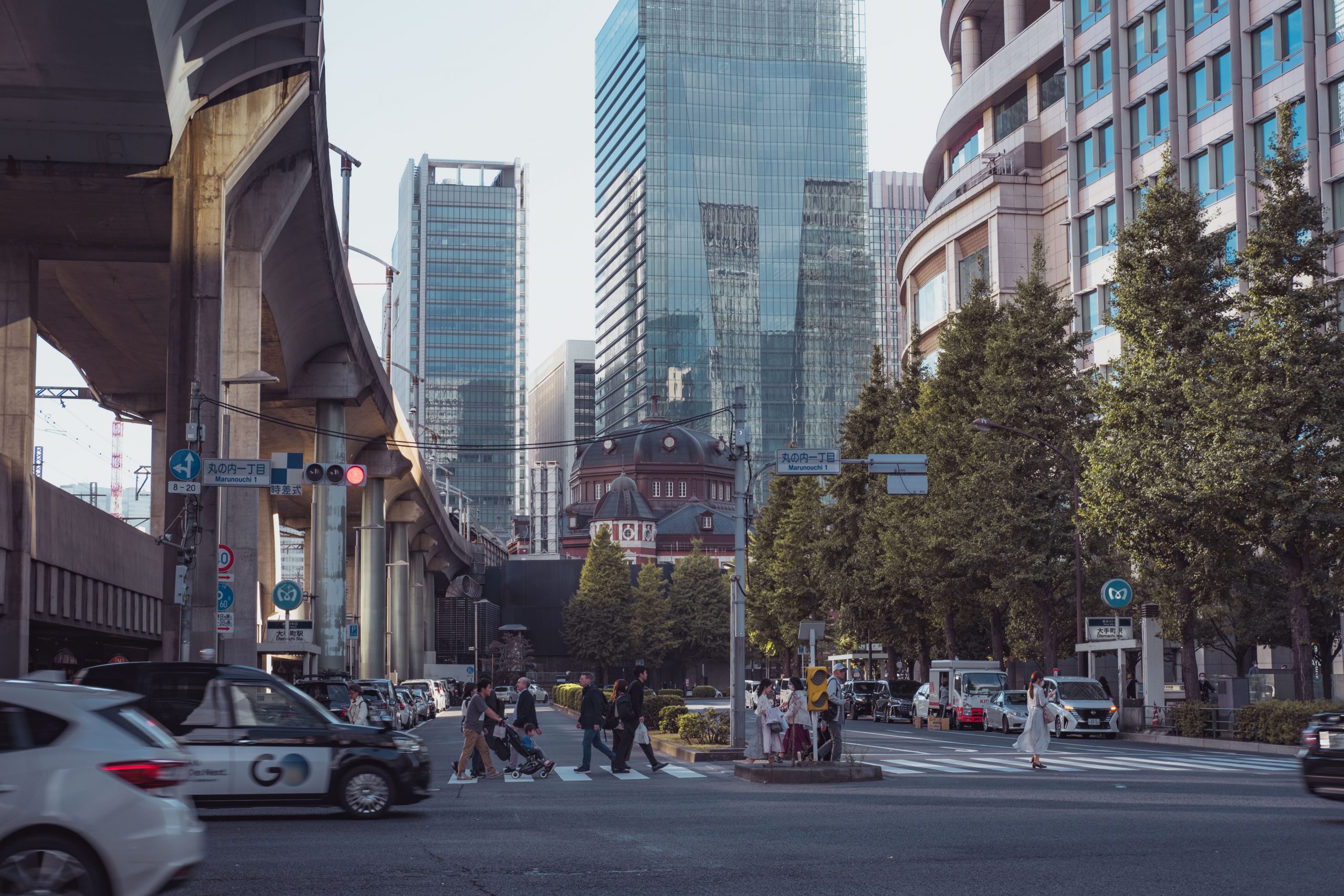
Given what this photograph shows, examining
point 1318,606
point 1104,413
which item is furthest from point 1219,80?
point 1104,413

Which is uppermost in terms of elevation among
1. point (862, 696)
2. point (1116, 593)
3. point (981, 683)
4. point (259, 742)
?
point (1116, 593)

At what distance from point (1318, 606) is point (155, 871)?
148ft

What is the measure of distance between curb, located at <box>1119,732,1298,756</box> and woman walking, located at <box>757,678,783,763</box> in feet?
36.0

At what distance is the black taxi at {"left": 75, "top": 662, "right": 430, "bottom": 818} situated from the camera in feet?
50.8

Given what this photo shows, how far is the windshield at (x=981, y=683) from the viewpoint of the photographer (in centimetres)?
4444

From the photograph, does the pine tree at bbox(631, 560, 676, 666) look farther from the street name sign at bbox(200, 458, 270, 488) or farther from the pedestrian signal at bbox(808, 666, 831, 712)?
the pedestrian signal at bbox(808, 666, 831, 712)

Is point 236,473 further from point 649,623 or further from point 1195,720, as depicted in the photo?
point 649,623

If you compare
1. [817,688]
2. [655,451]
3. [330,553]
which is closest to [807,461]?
[817,688]

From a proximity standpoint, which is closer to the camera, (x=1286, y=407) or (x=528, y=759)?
(x=528, y=759)

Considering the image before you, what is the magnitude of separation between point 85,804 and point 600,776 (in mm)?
16346

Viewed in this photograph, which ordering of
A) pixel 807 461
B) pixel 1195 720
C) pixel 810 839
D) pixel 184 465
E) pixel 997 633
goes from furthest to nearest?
pixel 997 633, pixel 1195 720, pixel 807 461, pixel 184 465, pixel 810 839

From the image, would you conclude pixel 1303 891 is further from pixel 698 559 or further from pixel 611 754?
pixel 698 559

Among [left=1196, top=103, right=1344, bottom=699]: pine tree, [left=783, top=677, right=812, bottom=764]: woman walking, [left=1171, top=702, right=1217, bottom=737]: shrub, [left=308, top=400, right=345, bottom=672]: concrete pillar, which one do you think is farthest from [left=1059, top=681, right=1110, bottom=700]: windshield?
[left=308, top=400, right=345, bottom=672]: concrete pillar

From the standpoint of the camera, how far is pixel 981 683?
44.7 meters
